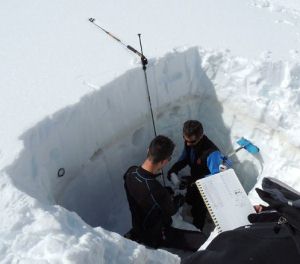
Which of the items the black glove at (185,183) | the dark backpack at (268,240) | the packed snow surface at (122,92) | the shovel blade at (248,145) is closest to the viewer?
the dark backpack at (268,240)

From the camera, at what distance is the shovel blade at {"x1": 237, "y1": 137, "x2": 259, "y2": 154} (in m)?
5.21

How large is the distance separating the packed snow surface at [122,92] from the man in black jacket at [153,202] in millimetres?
400

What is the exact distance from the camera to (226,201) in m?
3.98

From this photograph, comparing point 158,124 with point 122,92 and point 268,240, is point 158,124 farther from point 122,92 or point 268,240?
point 268,240

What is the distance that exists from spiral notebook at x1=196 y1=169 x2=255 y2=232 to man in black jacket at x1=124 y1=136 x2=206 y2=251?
49cm

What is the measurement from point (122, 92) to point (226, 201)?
2.08m

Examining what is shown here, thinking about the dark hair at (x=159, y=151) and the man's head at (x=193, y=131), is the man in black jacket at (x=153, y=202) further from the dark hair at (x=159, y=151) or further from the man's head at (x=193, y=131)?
the man's head at (x=193, y=131)

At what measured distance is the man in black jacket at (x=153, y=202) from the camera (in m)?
4.19

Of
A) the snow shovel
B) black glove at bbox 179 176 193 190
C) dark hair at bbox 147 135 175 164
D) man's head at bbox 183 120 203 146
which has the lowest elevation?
black glove at bbox 179 176 193 190

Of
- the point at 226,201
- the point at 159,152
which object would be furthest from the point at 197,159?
the point at 226,201

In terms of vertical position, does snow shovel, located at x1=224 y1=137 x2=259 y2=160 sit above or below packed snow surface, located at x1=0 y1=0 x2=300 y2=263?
below

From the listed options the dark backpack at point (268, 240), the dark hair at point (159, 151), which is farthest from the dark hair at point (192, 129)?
the dark backpack at point (268, 240)

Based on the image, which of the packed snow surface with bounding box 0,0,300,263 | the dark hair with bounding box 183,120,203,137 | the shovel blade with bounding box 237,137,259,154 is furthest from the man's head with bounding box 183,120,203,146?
the packed snow surface with bounding box 0,0,300,263

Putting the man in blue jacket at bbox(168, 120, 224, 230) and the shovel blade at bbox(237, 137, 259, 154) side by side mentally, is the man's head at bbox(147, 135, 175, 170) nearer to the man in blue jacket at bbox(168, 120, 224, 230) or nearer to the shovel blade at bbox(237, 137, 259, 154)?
the man in blue jacket at bbox(168, 120, 224, 230)
